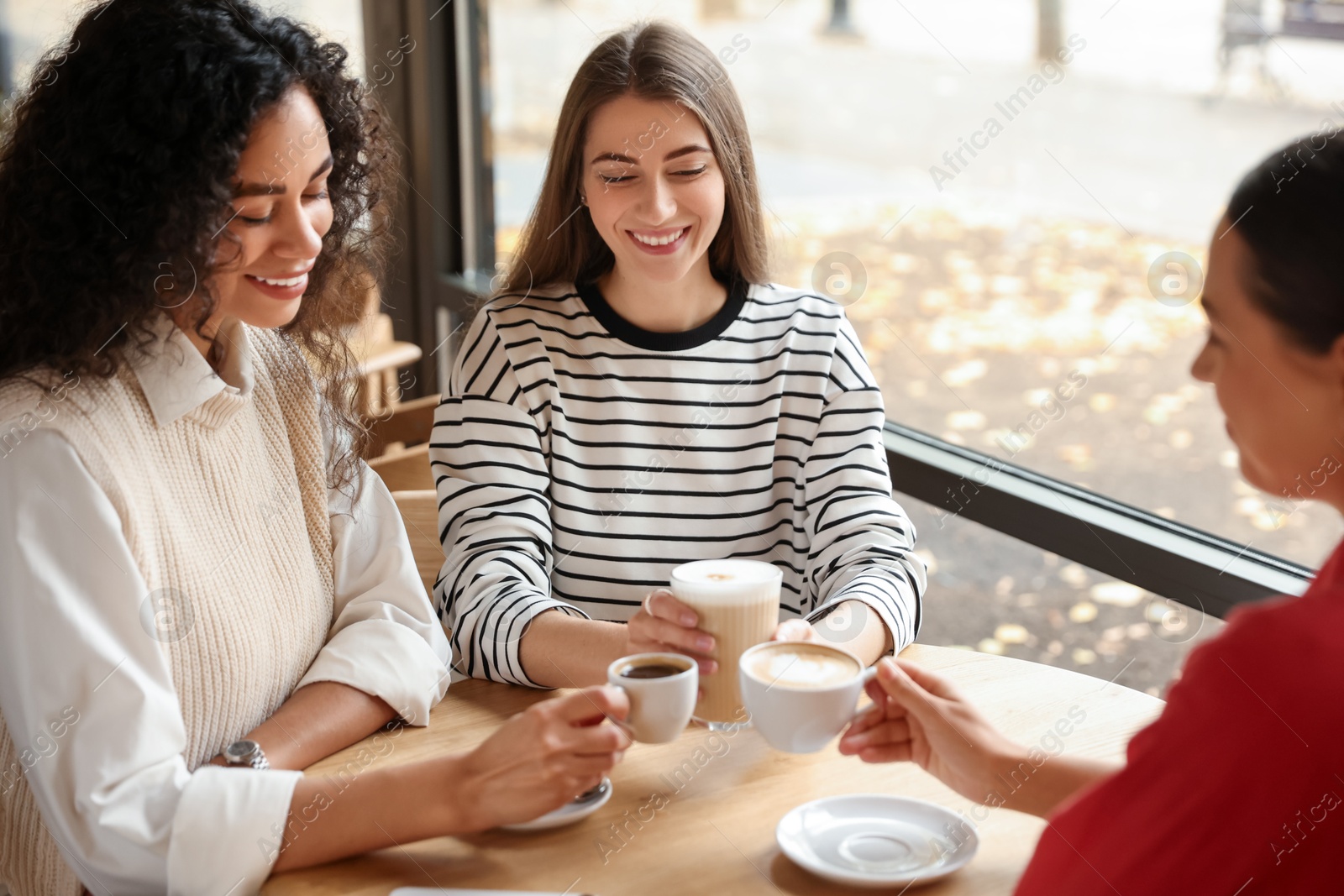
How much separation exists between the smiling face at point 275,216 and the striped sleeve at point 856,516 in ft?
2.45

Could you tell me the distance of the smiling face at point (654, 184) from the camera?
166cm

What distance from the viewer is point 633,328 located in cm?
178

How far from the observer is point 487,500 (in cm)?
164

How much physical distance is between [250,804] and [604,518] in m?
0.75

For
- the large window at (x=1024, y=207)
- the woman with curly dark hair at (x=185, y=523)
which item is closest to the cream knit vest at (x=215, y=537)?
the woman with curly dark hair at (x=185, y=523)

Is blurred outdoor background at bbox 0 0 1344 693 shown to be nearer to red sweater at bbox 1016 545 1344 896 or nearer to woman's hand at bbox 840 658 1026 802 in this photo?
woman's hand at bbox 840 658 1026 802

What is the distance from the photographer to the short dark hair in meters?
0.79

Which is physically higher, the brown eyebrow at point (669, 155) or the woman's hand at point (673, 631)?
the brown eyebrow at point (669, 155)

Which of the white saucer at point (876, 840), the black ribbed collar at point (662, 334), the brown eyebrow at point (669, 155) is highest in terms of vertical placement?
the brown eyebrow at point (669, 155)

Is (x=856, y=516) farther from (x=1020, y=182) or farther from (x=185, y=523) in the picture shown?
(x=1020, y=182)

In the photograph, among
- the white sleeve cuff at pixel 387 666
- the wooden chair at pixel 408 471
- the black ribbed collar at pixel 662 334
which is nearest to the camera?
the white sleeve cuff at pixel 387 666

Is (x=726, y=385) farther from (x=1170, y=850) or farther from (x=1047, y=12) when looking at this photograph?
(x=1047, y=12)

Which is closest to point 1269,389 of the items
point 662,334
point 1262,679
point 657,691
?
point 1262,679

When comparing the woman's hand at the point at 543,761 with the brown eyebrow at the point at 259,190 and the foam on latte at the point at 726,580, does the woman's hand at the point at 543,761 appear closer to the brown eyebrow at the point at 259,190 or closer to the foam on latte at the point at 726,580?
the foam on latte at the point at 726,580
